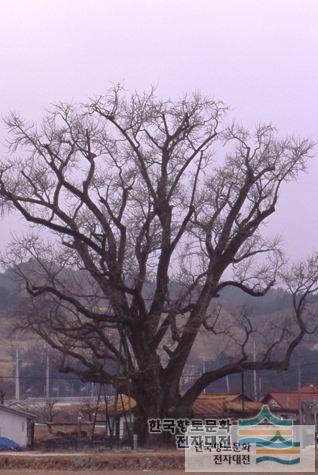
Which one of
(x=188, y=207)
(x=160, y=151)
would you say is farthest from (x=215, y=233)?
(x=160, y=151)

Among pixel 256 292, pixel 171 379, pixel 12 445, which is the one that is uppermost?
pixel 256 292

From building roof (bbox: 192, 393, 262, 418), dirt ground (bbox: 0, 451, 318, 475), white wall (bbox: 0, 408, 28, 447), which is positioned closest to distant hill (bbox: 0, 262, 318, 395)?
building roof (bbox: 192, 393, 262, 418)

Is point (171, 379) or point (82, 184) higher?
point (82, 184)

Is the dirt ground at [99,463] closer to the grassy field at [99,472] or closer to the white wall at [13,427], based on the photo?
the grassy field at [99,472]

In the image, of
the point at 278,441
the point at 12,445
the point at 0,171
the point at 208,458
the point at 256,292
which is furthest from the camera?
the point at 12,445

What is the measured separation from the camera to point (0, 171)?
4441 cm

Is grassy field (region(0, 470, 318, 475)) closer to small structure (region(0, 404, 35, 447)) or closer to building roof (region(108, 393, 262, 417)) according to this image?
building roof (region(108, 393, 262, 417))

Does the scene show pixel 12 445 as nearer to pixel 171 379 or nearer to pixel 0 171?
pixel 171 379

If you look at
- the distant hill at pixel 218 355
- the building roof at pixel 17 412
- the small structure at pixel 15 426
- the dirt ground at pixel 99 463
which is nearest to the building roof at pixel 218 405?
the building roof at pixel 17 412

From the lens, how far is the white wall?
58750 millimetres

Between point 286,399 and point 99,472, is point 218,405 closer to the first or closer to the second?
point 286,399

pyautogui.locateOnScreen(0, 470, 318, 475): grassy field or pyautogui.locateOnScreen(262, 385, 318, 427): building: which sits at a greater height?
pyautogui.locateOnScreen(262, 385, 318, 427): building

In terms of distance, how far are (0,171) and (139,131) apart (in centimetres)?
707

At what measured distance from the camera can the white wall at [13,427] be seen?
193ft
